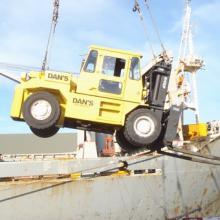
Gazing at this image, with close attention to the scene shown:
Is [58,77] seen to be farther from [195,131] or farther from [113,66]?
[195,131]

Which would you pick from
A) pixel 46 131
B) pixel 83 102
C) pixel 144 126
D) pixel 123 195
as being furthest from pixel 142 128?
pixel 123 195

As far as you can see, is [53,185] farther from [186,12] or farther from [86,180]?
[186,12]

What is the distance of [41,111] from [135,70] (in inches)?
89.5

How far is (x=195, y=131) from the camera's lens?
632 inches

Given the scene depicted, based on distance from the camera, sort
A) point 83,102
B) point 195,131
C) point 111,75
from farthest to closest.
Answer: point 195,131, point 111,75, point 83,102

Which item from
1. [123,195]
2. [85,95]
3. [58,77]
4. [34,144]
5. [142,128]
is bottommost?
[123,195]

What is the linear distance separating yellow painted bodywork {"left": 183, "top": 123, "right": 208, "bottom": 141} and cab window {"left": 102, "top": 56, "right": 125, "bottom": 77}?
23.2 feet

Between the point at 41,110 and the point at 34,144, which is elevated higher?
the point at 41,110

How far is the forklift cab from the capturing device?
9.02 meters

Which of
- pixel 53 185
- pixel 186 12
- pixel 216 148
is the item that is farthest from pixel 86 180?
pixel 186 12

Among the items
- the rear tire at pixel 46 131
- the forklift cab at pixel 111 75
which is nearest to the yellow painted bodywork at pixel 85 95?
the forklift cab at pixel 111 75

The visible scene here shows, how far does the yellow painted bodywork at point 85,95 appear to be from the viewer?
886 cm

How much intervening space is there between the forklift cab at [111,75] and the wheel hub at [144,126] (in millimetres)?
493

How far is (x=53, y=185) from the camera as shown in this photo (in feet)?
43.7
